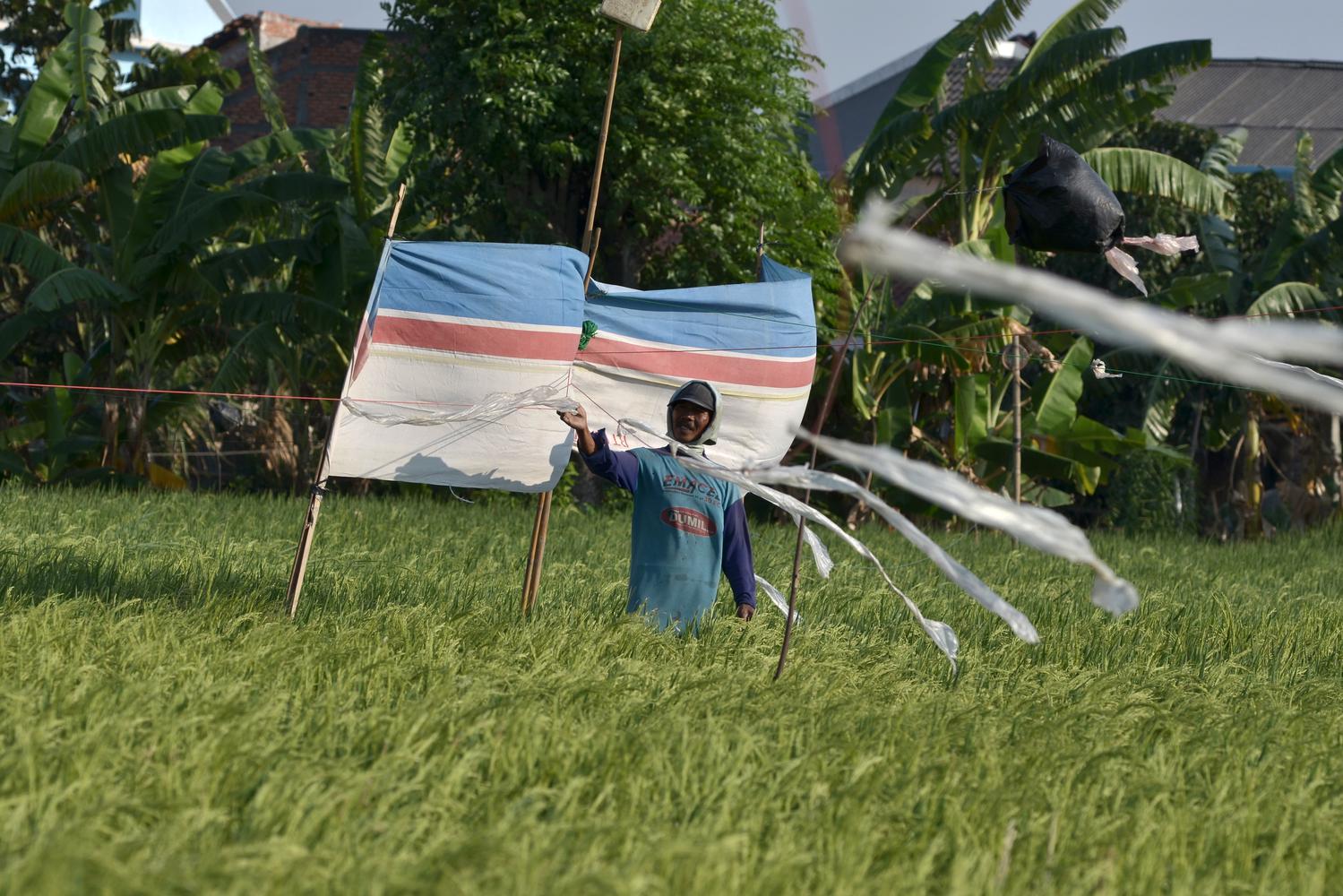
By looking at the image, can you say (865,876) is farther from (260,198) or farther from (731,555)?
(260,198)

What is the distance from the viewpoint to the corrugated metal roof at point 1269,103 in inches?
965

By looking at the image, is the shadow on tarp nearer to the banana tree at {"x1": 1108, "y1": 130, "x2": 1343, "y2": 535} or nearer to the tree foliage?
the tree foliage

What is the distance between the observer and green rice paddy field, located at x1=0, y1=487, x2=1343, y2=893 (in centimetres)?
280

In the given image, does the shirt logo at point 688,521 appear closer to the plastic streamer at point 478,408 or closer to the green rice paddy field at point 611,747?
the green rice paddy field at point 611,747

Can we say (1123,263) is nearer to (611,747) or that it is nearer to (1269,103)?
(611,747)

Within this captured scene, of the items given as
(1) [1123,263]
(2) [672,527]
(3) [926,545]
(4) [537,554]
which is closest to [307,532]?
(4) [537,554]

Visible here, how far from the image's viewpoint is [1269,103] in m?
25.1

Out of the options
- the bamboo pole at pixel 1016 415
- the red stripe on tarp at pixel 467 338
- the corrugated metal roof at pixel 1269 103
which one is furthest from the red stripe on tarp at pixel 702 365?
the corrugated metal roof at pixel 1269 103

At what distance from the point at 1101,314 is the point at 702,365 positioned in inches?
149

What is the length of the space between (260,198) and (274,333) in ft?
4.71

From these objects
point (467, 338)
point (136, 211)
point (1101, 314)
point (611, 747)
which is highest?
point (136, 211)

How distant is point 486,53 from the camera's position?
12.6 metres

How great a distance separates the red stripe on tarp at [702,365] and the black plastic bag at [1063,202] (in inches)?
54.3

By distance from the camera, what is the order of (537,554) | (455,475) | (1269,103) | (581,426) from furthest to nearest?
(1269,103) < (537,554) < (455,475) < (581,426)
